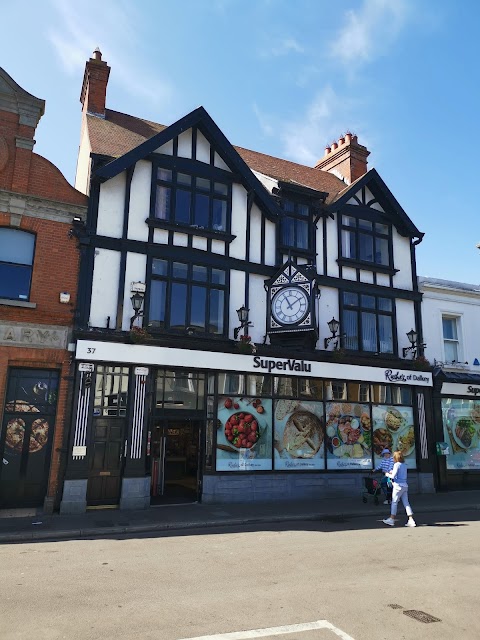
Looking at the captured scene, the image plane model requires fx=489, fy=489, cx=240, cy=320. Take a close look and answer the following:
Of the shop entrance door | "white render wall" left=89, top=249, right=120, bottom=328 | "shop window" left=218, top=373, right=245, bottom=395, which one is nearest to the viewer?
"white render wall" left=89, top=249, right=120, bottom=328

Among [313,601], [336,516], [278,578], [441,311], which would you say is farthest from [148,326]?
[441,311]

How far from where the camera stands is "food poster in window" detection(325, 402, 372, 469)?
16.4 metres

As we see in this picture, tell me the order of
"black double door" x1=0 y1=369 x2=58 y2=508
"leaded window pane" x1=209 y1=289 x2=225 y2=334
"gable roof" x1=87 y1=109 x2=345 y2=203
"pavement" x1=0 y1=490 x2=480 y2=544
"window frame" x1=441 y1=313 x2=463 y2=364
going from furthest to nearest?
"window frame" x1=441 y1=313 x2=463 y2=364
"gable roof" x1=87 y1=109 x2=345 y2=203
"leaded window pane" x1=209 y1=289 x2=225 y2=334
"black double door" x1=0 y1=369 x2=58 y2=508
"pavement" x1=0 y1=490 x2=480 y2=544

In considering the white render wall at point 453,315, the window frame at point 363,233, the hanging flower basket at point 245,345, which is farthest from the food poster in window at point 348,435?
the window frame at point 363,233

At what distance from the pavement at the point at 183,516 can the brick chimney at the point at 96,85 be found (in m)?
14.3

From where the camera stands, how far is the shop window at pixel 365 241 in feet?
60.8

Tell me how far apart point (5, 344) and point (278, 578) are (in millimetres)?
9167

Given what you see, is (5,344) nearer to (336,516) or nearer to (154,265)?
(154,265)

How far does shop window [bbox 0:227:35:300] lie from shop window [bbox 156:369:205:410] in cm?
448

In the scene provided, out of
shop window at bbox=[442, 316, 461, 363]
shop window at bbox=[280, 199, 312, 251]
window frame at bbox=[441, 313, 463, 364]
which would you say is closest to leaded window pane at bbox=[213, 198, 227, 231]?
shop window at bbox=[280, 199, 312, 251]

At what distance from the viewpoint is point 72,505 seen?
1244 centimetres

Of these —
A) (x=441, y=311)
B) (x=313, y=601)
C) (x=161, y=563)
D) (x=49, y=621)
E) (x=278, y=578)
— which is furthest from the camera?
(x=441, y=311)

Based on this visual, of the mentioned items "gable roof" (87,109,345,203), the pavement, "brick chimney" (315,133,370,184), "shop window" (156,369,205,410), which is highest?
"brick chimney" (315,133,370,184)

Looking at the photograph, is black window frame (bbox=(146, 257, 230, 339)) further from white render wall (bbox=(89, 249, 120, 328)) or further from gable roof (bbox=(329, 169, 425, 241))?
gable roof (bbox=(329, 169, 425, 241))
